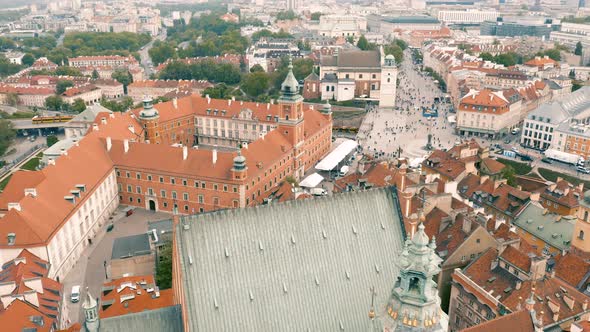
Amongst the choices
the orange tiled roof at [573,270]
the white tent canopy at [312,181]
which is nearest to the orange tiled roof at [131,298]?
the orange tiled roof at [573,270]

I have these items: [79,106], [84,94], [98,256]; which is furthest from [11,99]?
[98,256]

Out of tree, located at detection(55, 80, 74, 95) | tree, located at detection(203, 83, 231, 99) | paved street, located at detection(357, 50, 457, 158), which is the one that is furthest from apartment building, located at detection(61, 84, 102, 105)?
paved street, located at detection(357, 50, 457, 158)

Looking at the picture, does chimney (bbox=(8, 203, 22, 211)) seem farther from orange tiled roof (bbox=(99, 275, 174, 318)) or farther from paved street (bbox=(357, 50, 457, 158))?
paved street (bbox=(357, 50, 457, 158))

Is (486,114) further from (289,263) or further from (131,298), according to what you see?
(289,263)

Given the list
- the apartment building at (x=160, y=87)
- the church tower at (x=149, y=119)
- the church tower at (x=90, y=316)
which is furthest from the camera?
the apartment building at (x=160, y=87)

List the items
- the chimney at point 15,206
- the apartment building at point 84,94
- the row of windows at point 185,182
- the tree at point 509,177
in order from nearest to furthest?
the chimney at point 15,206 < the row of windows at point 185,182 < the tree at point 509,177 < the apartment building at point 84,94

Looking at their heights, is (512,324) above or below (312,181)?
above

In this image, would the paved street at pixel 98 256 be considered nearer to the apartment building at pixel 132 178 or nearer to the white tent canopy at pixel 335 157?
the apartment building at pixel 132 178
